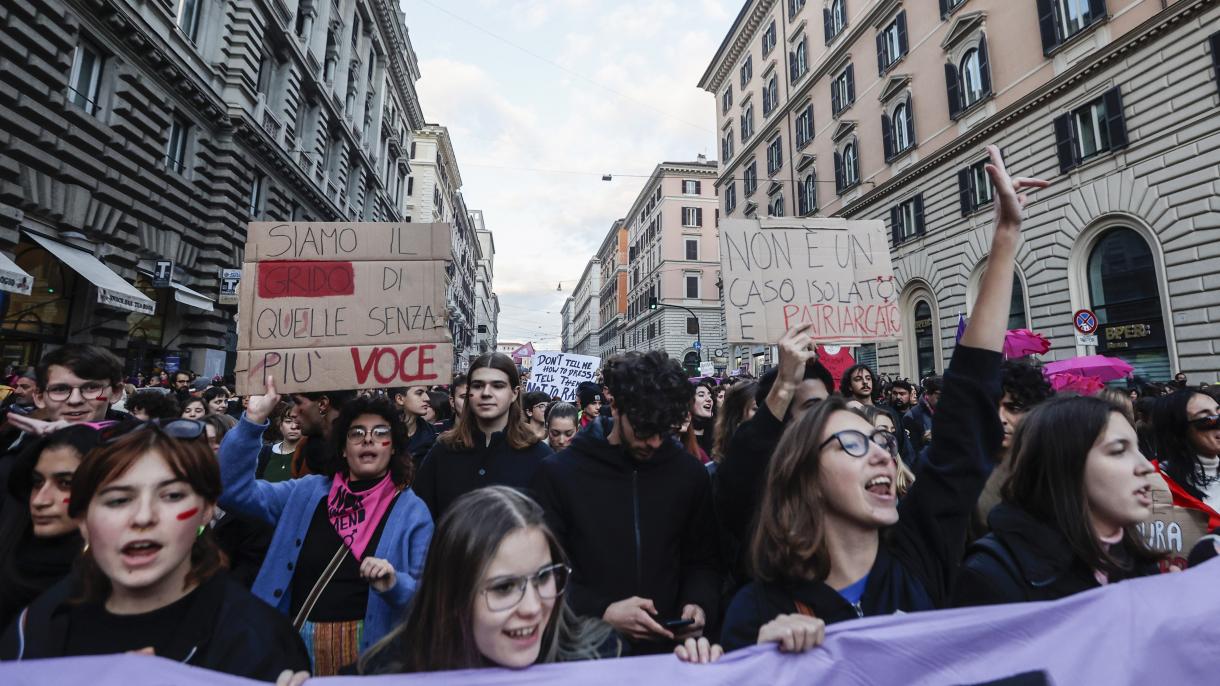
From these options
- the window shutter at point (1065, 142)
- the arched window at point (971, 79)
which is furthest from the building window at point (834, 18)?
the window shutter at point (1065, 142)

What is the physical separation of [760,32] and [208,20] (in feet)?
88.9

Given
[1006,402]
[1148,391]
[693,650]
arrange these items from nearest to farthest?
[693,650] → [1006,402] → [1148,391]

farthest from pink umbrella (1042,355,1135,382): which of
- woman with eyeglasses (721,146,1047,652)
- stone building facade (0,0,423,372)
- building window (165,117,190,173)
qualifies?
building window (165,117,190,173)

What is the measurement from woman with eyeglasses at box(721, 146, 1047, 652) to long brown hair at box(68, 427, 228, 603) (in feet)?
5.08

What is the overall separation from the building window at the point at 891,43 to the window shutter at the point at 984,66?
3.52 m

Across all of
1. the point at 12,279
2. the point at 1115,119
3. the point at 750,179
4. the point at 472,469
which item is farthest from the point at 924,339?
the point at 12,279

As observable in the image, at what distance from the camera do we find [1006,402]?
11.8ft

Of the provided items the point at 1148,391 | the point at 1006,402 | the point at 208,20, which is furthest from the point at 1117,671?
the point at 208,20

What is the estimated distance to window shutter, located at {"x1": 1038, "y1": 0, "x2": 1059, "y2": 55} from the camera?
14.2 meters

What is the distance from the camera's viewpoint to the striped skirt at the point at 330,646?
7.59 feet

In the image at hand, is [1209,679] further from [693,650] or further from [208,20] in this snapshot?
[208,20]

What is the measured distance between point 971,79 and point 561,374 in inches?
653

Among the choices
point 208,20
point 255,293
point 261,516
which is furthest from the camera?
point 208,20

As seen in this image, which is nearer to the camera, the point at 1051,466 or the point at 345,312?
the point at 1051,466
